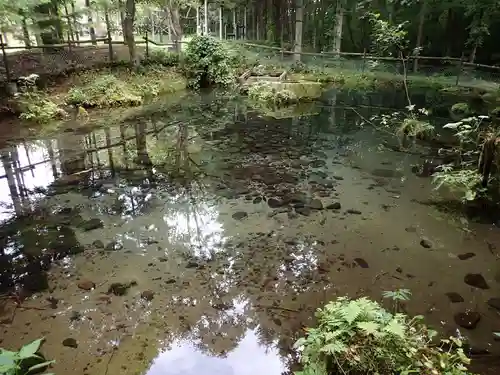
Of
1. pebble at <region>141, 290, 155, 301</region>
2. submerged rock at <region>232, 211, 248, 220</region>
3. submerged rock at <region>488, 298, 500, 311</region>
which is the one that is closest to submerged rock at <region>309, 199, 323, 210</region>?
submerged rock at <region>232, 211, 248, 220</region>

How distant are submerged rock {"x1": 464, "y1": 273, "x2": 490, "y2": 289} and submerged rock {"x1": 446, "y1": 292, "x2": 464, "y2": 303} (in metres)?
0.33

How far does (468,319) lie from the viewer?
4.09 m

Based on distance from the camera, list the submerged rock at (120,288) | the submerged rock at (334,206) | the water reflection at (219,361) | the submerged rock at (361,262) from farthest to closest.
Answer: the submerged rock at (334,206) < the submerged rock at (361,262) < the submerged rock at (120,288) < the water reflection at (219,361)

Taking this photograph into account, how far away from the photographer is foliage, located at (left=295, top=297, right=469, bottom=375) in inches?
102

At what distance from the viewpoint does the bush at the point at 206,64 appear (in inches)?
742

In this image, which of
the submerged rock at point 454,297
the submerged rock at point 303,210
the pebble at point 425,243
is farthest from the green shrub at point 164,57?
the submerged rock at point 454,297

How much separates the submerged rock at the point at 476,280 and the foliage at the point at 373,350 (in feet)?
7.16

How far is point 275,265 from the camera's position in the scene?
16.7 ft

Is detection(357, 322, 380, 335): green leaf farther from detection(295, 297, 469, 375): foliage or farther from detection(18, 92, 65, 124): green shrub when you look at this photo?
detection(18, 92, 65, 124): green shrub

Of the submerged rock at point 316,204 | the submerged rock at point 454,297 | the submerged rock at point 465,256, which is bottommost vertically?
the submerged rock at point 454,297

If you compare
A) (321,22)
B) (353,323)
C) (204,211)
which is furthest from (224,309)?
(321,22)

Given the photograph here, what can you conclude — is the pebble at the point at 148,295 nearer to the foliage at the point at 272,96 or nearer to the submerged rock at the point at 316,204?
the submerged rock at the point at 316,204

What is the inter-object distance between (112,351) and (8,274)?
2.19 meters

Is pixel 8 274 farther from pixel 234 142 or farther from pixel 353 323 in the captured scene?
pixel 234 142
